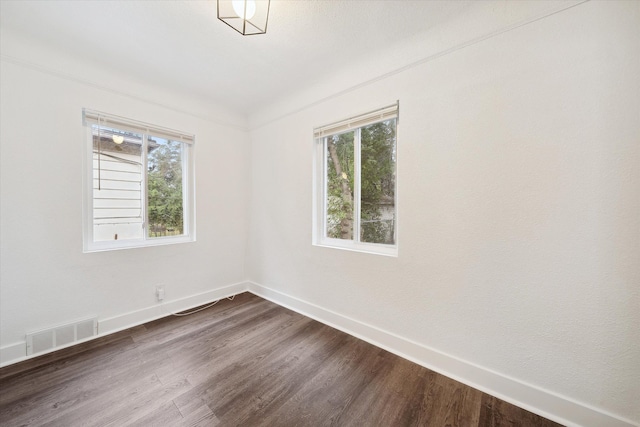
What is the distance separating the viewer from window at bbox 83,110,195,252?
224 cm

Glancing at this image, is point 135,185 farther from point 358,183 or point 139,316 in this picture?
point 358,183

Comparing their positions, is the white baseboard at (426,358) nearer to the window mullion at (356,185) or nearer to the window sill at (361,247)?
the window sill at (361,247)

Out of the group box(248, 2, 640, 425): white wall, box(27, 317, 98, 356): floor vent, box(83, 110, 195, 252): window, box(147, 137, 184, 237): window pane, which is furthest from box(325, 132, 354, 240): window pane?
box(27, 317, 98, 356): floor vent

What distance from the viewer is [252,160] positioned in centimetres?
330

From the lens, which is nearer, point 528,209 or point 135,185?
point 528,209

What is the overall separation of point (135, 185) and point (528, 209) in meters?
3.38

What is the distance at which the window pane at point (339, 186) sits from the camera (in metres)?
2.48

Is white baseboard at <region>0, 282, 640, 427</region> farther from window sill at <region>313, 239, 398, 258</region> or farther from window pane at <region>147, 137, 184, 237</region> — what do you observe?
window pane at <region>147, 137, 184, 237</region>

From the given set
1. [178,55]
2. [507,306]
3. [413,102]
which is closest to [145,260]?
[178,55]

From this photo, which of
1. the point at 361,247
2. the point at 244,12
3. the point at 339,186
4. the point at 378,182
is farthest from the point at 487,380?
the point at 244,12

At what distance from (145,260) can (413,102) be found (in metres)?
2.96

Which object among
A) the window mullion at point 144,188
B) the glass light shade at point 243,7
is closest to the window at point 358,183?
the glass light shade at point 243,7

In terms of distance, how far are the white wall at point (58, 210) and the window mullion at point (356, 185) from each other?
1939 millimetres

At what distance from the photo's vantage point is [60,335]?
6.59 feet
